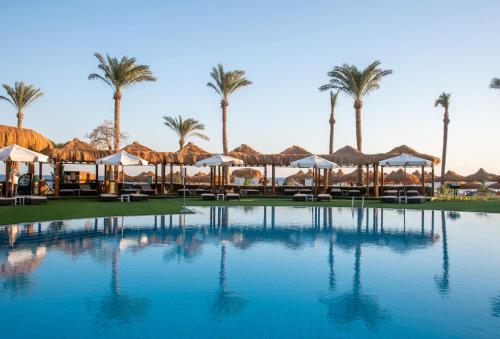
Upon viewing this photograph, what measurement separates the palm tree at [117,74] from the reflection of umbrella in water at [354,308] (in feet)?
78.0

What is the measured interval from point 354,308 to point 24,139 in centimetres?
2167

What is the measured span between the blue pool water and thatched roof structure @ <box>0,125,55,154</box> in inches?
494

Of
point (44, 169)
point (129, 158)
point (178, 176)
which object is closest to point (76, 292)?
point (129, 158)

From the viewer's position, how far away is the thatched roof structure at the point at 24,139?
21.0 metres

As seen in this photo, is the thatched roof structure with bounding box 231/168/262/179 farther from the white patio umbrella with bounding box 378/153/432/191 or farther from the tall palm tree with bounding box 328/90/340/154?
the white patio umbrella with bounding box 378/153/432/191

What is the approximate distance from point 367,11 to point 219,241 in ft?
43.6

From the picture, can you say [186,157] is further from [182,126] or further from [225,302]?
[225,302]

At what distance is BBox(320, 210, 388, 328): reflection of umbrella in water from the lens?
429 centimetres

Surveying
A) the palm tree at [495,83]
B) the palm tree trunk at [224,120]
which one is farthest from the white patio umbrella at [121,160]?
the palm tree at [495,83]

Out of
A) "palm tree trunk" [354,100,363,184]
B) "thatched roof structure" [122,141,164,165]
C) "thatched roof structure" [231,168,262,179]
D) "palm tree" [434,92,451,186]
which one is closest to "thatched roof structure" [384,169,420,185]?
"palm tree" [434,92,451,186]

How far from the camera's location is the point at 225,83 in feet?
106

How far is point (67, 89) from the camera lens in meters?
24.2

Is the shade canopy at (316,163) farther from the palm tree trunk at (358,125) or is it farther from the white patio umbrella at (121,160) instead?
the white patio umbrella at (121,160)

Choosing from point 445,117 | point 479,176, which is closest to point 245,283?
point 445,117
